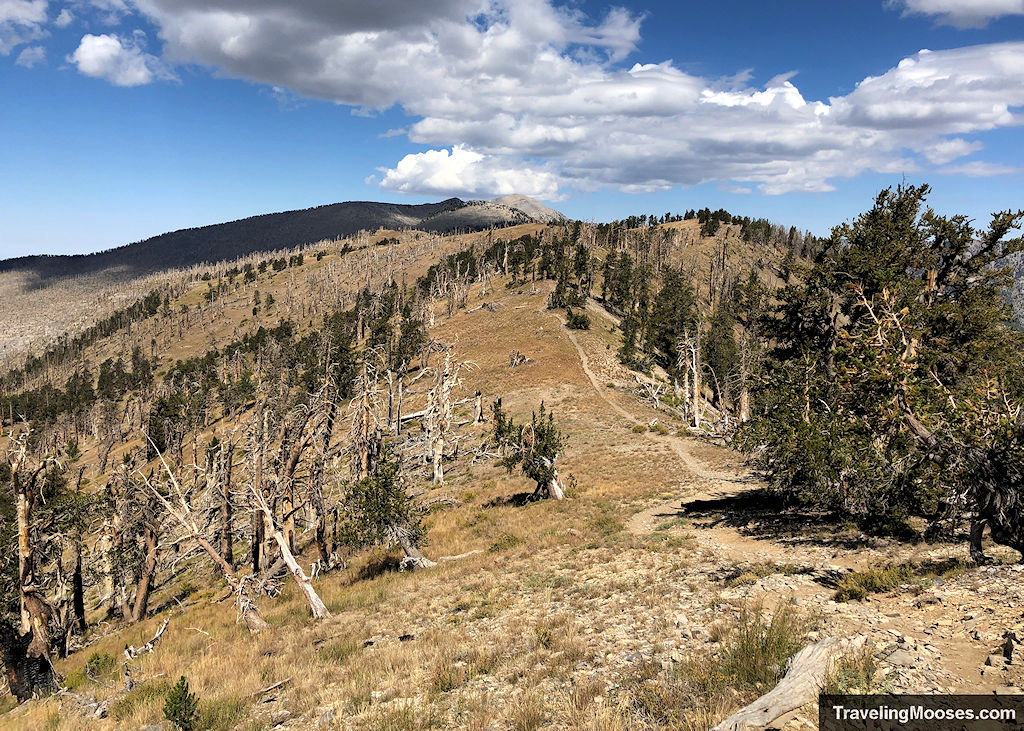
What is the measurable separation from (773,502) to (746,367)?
46112 mm

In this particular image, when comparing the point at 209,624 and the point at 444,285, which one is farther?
the point at 444,285

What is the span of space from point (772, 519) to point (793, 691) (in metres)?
14.6

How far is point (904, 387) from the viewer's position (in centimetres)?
1145

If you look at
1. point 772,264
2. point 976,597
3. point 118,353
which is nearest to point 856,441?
point 976,597

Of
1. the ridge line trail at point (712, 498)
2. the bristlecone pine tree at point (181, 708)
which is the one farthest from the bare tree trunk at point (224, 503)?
the ridge line trail at point (712, 498)

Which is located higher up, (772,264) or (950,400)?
(772,264)

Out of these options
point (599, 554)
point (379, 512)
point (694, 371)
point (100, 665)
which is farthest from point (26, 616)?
point (694, 371)

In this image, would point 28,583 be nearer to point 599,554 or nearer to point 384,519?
point 384,519

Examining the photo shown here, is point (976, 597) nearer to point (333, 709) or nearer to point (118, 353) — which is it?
point (333, 709)

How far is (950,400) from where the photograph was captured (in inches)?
485

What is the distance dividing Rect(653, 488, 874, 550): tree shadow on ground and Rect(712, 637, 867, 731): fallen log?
8.63 metres

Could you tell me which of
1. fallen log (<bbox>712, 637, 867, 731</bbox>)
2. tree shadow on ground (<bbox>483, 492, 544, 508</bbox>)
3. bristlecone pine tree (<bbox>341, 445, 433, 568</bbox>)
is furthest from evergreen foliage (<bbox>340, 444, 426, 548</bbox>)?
fallen log (<bbox>712, 637, 867, 731</bbox>)

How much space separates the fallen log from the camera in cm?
620

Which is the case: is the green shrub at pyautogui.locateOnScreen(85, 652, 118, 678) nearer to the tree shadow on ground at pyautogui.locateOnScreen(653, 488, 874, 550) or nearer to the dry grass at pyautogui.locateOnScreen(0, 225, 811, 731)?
the dry grass at pyautogui.locateOnScreen(0, 225, 811, 731)
